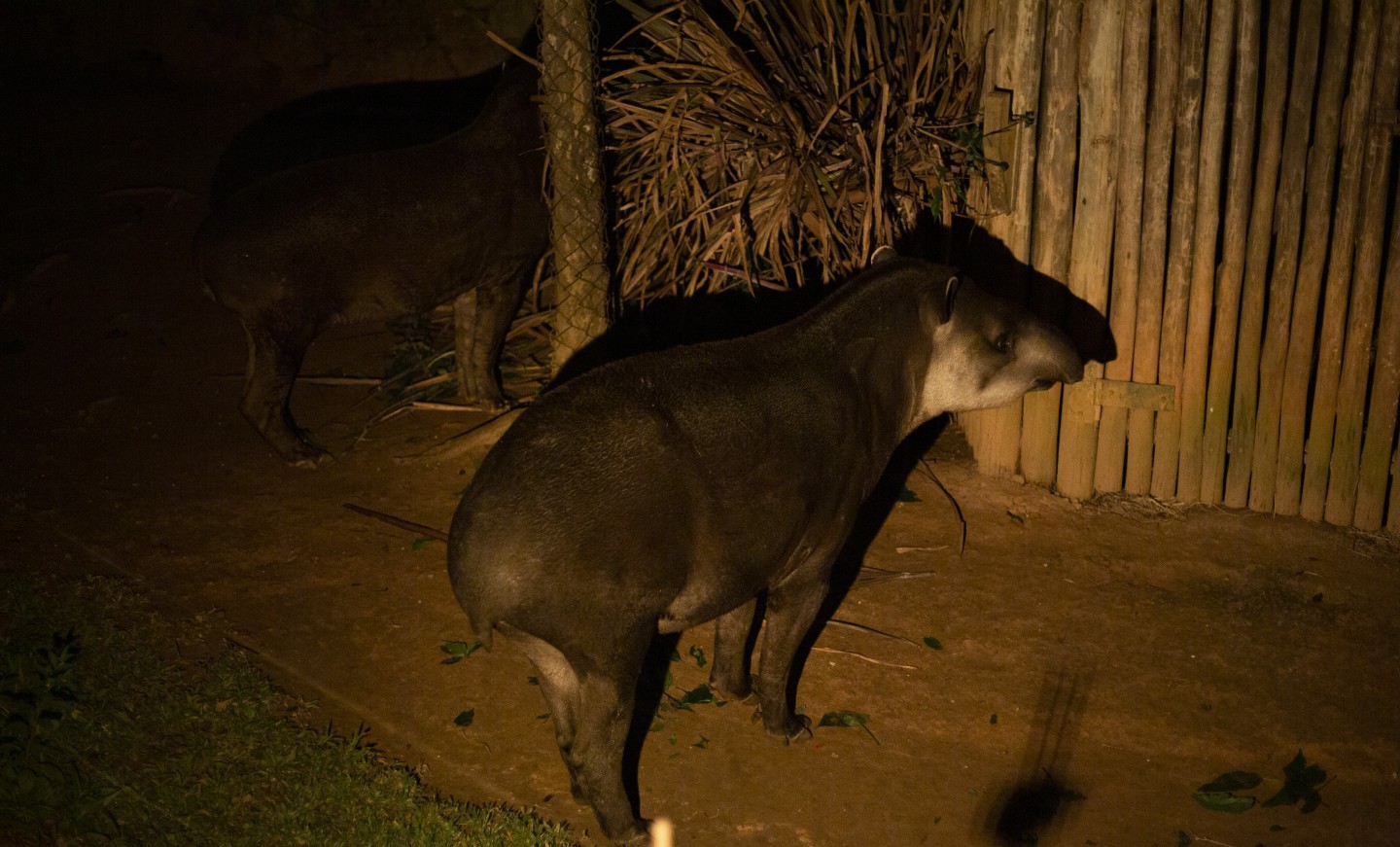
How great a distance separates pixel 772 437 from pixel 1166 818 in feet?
6.71

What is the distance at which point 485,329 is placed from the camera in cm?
761

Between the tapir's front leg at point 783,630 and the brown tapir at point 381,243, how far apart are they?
3.28 m

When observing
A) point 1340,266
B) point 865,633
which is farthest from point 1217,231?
point 865,633

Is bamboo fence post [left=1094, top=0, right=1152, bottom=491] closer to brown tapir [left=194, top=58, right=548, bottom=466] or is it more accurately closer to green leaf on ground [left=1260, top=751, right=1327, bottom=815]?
green leaf on ground [left=1260, top=751, right=1327, bottom=815]

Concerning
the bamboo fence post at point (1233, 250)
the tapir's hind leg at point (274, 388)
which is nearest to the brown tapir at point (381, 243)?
the tapir's hind leg at point (274, 388)

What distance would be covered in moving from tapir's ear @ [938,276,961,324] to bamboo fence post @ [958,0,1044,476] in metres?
1.87

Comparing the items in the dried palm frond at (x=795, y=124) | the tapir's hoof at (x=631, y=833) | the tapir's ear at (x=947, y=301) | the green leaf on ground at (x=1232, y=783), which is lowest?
the tapir's hoof at (x=631, y=833)

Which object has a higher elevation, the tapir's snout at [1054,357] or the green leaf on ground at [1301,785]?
the tapir's snout at [1054,357]

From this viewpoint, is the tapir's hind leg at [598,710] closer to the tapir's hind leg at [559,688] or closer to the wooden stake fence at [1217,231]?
the tapir's hind leg at [559,688]

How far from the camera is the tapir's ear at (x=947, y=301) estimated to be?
4.79 meters

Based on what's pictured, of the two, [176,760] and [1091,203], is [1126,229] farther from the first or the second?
[176,760]

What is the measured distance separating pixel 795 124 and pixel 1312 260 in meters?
2.75

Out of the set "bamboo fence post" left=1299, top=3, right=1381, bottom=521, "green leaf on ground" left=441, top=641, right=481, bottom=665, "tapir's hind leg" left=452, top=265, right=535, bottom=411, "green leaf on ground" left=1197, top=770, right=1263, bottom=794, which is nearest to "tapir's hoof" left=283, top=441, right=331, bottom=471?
"tapir's hind leg" left=452, top=265, right=535, bottom=411

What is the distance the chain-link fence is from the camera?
6.16 meters
